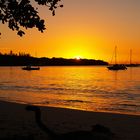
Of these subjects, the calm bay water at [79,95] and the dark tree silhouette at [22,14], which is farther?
the calm bay water at [79,95]

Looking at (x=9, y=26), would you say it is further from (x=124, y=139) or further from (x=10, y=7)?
(x=124, y=139)

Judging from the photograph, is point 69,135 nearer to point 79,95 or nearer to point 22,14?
point 22,14

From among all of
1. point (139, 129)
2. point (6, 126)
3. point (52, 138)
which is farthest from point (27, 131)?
point (139, 129)

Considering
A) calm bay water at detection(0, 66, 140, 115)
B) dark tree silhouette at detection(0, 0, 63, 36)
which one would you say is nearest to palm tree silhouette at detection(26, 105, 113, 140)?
dark tree silhouette at detection(0, 0, 63, 36)

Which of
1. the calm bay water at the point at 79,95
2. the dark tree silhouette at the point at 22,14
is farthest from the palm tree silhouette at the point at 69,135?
the calm bay water at the point at 79,95

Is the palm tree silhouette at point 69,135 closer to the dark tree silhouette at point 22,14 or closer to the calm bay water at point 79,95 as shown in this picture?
the dark tree silhouette at point 22,14

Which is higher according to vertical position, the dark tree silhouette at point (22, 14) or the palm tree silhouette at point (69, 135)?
the dark tree silhouette at point (22, 14)

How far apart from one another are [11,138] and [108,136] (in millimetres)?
2716

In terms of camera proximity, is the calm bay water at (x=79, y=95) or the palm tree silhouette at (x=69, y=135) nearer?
the palm tree silhouette at (x=69, y=135)

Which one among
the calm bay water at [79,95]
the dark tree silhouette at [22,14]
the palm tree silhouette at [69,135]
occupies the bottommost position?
the calm bay water at [79,95]

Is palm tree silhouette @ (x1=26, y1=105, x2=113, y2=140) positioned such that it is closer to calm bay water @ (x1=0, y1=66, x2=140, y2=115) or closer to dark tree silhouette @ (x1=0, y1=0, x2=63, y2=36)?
dark tree silhouette @ (x1=0, y1=0, x2=63, y2=36)

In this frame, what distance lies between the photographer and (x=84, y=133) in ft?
32.9

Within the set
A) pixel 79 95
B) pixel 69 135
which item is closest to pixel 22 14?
pixel 69 135

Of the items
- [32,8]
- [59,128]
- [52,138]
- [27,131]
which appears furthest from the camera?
[59,128]
